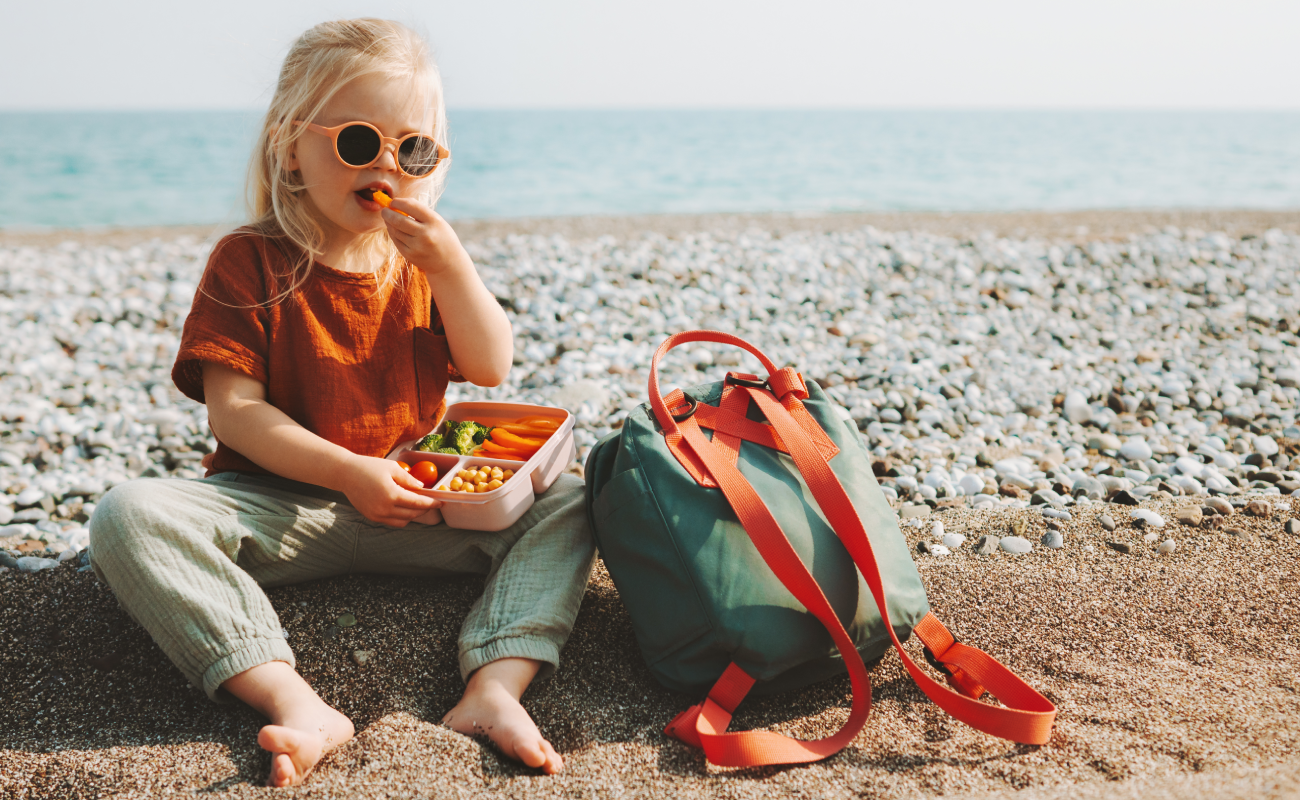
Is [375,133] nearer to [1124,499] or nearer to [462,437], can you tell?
[462,437]

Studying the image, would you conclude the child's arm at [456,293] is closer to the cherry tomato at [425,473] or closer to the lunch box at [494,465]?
the lunch box at [494,465]

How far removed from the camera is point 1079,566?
8.96ft

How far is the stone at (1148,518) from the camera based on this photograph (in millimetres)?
2971

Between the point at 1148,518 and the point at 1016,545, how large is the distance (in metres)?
0.56

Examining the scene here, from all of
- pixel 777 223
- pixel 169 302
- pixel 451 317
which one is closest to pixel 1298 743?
pixel 451 317

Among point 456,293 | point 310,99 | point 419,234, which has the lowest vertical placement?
point 456,293

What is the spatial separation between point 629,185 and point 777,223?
335 inches

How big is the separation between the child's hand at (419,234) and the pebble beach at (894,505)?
1.03m

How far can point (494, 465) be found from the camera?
8.29ft

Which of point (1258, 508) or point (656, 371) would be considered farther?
point (1258, 508)

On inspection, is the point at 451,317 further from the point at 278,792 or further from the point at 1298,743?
the point at 1298,743

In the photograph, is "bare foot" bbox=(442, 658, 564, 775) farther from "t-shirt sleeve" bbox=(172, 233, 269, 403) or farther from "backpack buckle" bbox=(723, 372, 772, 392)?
"t-shirt sleeve" bbox=(172, 233, 269, 403)

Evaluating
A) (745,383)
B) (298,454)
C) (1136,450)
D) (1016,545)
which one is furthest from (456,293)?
(1136,450)

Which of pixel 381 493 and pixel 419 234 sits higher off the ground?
pixel 419 234
